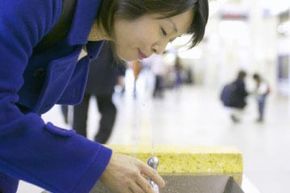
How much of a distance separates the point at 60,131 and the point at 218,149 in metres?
0.82

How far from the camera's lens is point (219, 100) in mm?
10727

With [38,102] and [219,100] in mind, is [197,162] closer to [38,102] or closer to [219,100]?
[38,102]

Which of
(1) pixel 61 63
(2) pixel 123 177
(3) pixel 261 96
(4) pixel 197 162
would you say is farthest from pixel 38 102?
(3) pixel 261 96

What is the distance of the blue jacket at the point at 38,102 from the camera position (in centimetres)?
61

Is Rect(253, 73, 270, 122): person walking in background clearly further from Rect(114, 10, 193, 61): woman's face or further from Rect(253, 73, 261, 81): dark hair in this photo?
Rect(114, 10, 193, 61): woman's face

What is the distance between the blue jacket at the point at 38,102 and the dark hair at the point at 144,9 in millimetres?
25

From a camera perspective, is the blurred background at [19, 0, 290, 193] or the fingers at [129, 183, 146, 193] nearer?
the fingers at [129, 183, 146, 193]

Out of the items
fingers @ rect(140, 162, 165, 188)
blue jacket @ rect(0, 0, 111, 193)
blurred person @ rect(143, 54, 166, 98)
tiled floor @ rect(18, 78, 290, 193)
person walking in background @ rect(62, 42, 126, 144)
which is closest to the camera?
blue jacket @ rect(0, 0, 111, 193)

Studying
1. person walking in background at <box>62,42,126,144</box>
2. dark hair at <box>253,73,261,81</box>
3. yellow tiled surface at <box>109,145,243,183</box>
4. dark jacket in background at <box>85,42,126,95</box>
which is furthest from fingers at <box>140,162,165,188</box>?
dark hair at <box>253,73,261,81</box>

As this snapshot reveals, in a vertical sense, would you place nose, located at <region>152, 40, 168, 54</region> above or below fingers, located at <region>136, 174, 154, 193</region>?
above

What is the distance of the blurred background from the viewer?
344 centimetres

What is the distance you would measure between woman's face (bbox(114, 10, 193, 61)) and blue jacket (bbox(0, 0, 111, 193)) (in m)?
0.06

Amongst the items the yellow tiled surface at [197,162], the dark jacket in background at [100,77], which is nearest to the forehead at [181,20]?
the yellow tiled surface at [197,162]

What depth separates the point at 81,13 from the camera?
71cm
